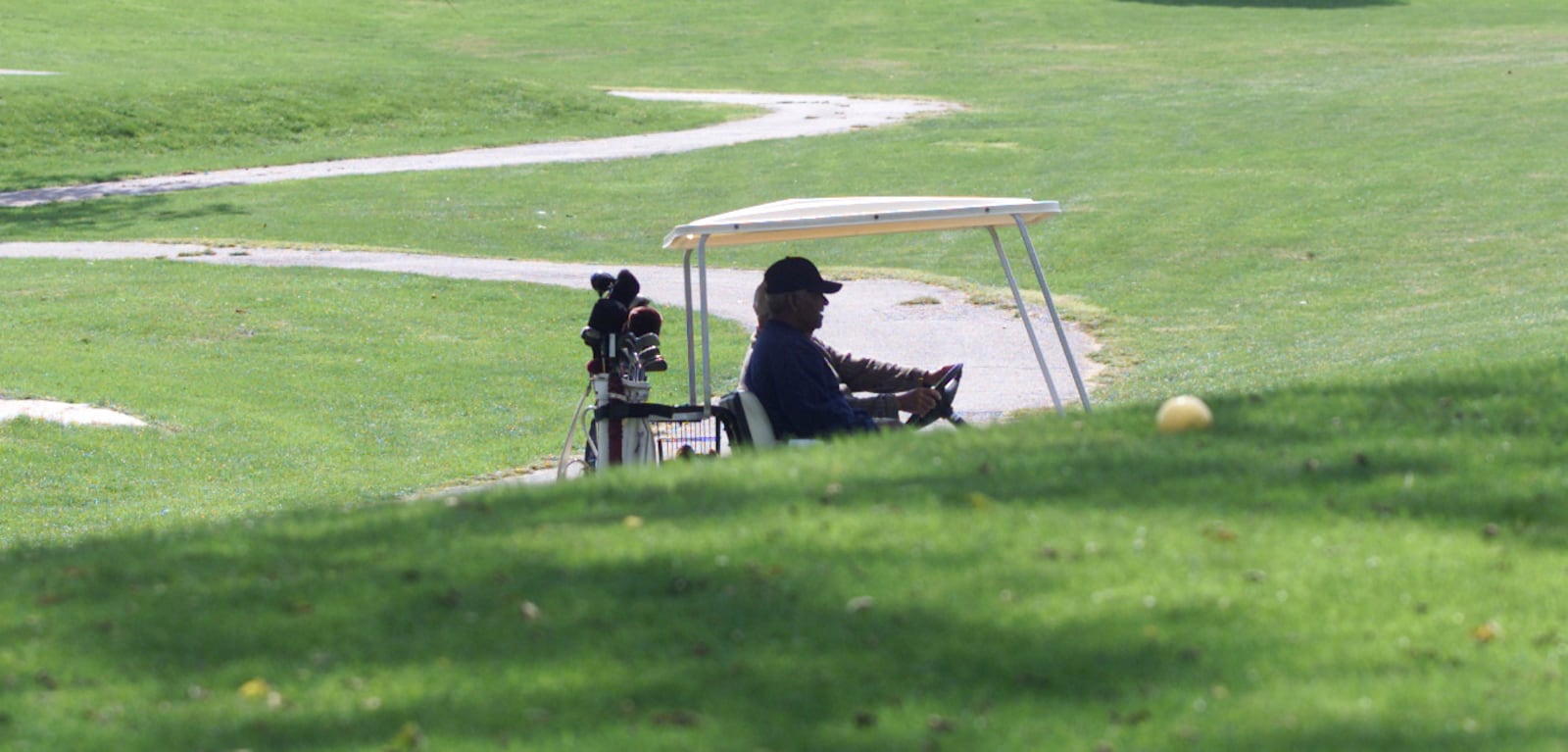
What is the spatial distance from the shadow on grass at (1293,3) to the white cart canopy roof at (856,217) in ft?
162

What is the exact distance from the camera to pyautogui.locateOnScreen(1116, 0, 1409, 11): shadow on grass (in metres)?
54.6

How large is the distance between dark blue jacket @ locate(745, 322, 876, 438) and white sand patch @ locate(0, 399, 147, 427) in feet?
17.7

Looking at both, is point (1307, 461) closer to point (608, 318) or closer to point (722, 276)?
point (608, 318)

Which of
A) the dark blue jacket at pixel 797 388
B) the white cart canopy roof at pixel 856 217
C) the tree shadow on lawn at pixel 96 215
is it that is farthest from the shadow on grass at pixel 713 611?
the tree shadow on lawn at pixel 96 215

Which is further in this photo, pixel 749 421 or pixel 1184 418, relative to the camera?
pixel 749 421

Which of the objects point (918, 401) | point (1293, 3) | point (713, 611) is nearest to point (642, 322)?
point (918, 401)

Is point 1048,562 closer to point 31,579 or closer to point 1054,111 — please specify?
point 31,579

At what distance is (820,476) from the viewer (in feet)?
17.7

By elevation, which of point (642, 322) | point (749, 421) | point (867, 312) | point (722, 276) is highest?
point (642, 322)

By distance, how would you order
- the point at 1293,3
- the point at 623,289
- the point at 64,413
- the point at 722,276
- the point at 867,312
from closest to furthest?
1. the point at 623,289
2. the point at 64,413
3. the point at 867,312
4. the point at 722,276
5. the point at 1293,3

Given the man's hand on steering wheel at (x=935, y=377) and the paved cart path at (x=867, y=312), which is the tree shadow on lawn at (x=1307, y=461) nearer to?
the man's hand on steering wheel at (x=935, y=377)

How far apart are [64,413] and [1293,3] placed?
1995 inches

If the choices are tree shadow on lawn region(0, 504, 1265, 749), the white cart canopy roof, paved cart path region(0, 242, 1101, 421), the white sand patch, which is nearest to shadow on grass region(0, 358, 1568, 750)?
tree shadow on lawn region(0, 504, 1265, 749)

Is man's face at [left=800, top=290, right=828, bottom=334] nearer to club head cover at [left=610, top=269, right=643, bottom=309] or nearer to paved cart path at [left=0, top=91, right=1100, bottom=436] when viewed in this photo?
club head cover at [left=610, top=269, right=643, bottom=309]
